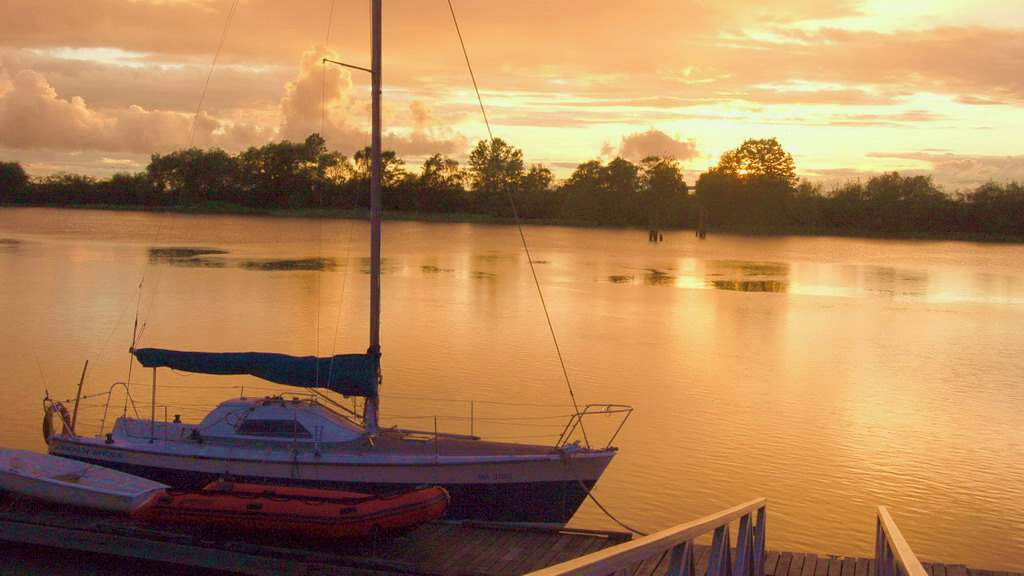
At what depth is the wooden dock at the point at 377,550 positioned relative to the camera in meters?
9.79

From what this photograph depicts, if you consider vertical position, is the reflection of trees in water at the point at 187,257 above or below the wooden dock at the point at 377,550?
above

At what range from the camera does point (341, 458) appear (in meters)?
11.9

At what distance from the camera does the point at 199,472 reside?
12.1 meters

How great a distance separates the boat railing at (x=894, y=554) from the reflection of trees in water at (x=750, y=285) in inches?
1603

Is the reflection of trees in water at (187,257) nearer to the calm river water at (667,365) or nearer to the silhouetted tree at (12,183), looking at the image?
the calm river water at (667,365)

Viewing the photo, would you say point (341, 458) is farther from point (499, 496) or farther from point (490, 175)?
point (490, 175)

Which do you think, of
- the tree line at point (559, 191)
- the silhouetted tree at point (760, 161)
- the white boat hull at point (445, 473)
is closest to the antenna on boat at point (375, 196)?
the white boat hull at point (445, 473)

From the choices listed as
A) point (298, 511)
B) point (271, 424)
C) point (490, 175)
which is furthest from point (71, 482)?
point (490, 175)

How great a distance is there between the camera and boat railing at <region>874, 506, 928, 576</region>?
13.3ft

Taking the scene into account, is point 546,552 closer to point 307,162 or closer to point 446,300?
point 446,300

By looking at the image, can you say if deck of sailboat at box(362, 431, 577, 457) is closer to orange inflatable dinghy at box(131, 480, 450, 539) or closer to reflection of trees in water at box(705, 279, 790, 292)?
orange inflatable dinghy at box(131, 480, 450, 539)

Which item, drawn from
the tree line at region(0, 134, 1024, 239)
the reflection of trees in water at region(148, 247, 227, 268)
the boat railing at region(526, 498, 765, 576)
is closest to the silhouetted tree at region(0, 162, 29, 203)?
the tree line at region(0, 134, 1024, 239)

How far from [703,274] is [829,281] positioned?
25.3 feet

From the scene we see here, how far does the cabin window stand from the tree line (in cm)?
11912
